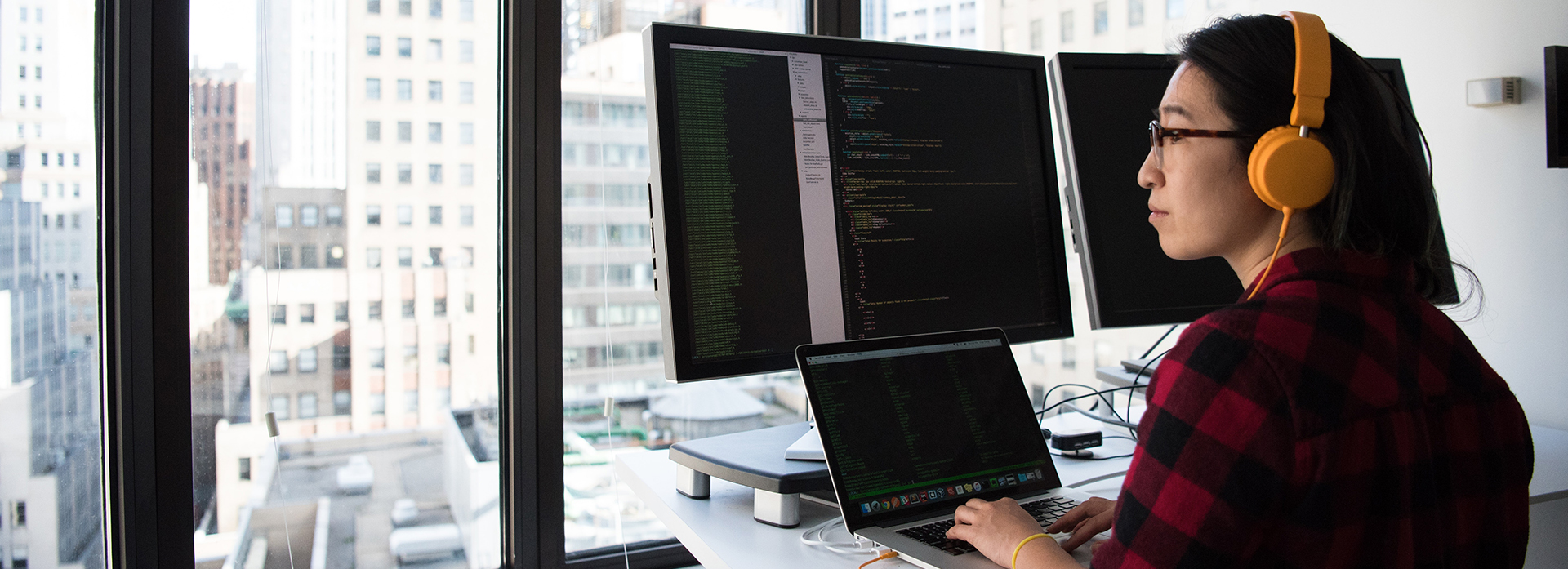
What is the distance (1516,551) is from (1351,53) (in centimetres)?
45

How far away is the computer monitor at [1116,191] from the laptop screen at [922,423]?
30cm

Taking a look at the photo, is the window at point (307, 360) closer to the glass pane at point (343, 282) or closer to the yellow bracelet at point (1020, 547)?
the glass pane at point (343, 282)

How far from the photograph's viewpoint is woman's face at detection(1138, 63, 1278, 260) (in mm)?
815

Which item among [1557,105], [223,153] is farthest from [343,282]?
[1557,105]

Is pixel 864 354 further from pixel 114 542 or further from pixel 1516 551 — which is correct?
pixel 114 542

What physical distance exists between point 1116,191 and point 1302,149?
0.64m

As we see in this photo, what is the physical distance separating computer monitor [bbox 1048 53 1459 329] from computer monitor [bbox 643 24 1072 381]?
5cm

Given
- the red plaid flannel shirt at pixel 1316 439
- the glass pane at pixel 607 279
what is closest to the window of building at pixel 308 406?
the glass pane at pixel 607 279

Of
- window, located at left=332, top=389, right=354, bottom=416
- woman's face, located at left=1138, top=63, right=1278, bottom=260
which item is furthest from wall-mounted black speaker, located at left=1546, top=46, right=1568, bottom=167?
Answer: window, located at left=332, top=389, right=354, bottom=416

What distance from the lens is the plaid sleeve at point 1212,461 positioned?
0.64 metres

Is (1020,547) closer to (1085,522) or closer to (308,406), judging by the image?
(1085,522)

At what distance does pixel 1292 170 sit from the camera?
733 mm

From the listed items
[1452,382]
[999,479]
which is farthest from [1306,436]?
[999,479]

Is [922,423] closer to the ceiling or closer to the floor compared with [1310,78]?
closer to the floor
